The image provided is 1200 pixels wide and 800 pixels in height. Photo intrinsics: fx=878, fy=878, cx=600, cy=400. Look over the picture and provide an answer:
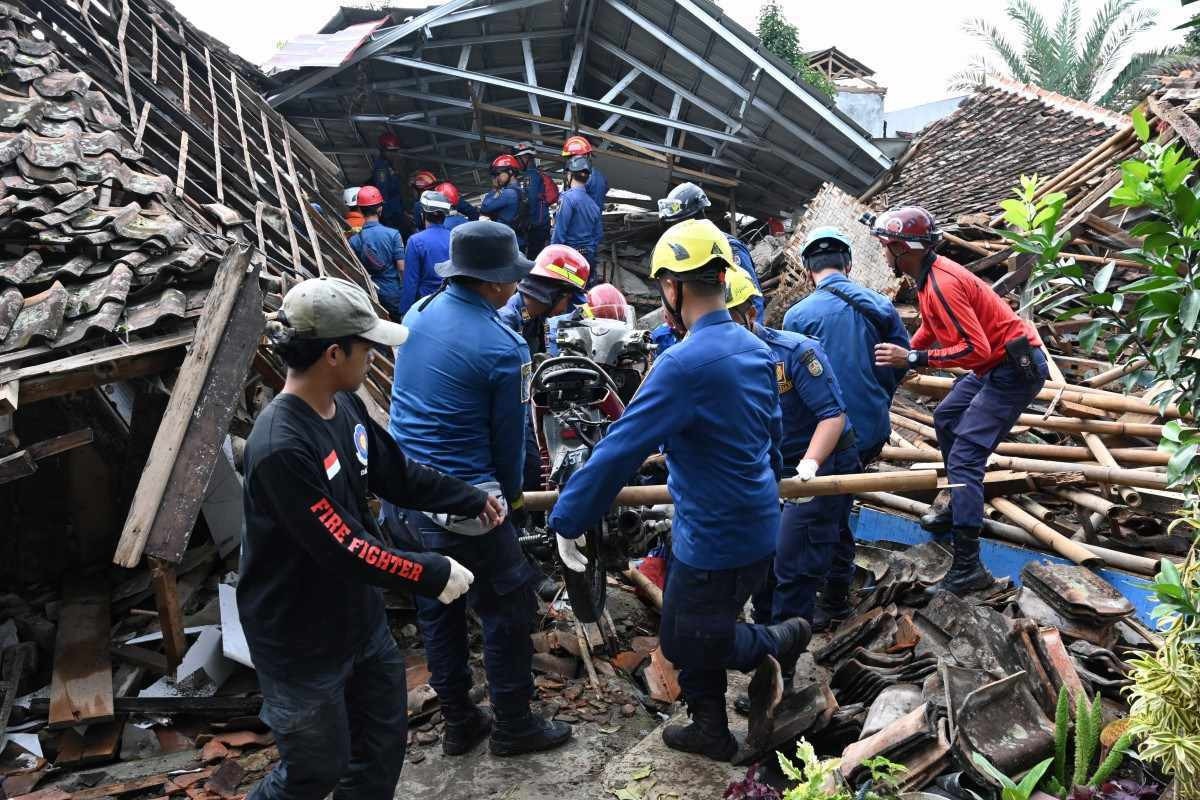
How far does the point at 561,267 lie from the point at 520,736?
7.92 feet

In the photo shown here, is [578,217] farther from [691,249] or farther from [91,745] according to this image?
[91,745]

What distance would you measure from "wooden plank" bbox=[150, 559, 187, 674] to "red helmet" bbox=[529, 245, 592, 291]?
2.30 meters

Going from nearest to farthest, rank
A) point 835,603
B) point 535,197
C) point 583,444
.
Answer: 1. point 583,444
2. point 835,603
3. point 535,197

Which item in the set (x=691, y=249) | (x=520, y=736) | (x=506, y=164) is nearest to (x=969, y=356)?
(x=691, y=249)

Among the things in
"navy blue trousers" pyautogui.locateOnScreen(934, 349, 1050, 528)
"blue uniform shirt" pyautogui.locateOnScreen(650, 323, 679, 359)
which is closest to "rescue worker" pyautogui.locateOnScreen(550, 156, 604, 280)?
"blue uniform shirt" pyautogui.locateOnScreen(650, 323, 679, 359)

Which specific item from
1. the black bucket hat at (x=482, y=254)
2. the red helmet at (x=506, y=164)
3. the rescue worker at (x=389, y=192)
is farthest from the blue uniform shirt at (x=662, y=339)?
the rescue worker at (x=389, y=192)

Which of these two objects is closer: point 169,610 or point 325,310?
point 325,310

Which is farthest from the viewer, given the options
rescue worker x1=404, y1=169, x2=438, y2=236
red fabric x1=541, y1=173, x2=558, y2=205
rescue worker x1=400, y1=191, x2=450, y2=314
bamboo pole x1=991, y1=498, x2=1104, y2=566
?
rescue worker x1=404, y1=169, x2=438, y2=236

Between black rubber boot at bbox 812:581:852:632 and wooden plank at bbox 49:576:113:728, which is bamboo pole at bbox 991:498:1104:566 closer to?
black rubber boot at bbox 812:581:852:632

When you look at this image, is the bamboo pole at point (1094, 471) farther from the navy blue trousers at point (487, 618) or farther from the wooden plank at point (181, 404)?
the wooden plank at point (181, 404)

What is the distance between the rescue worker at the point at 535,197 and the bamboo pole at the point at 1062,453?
5.34 m

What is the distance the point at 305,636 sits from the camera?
2717 mm

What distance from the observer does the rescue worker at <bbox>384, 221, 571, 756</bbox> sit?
3629mm

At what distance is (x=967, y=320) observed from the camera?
496 centimetres
